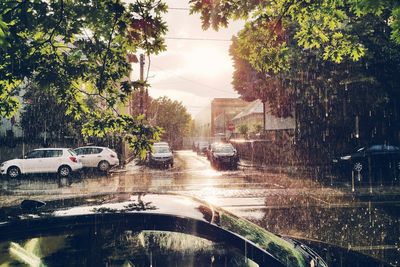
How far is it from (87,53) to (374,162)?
17.3 metres

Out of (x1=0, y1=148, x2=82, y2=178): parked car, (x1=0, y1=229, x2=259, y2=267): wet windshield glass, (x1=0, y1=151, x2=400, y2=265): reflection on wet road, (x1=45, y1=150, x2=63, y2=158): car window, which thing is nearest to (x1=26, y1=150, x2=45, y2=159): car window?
(x1=0, y1=148, x2=82, y2=178): parked car

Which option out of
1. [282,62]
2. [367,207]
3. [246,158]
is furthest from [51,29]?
[246,158]

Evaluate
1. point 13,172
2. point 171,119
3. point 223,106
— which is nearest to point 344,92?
point 13,172

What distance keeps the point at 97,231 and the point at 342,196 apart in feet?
35.3

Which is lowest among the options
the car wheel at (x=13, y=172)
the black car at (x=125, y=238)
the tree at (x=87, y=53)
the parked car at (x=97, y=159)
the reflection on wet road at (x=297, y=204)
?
the reflection on wet road at (x=297, y=204)

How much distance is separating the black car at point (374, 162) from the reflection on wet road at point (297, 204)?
14.1 ft

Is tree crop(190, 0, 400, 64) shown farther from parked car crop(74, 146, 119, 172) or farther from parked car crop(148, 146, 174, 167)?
parked car crop(148, 146, 174, 167)

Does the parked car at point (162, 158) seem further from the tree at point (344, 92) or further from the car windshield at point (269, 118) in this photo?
→ the tree at point (344, 92)

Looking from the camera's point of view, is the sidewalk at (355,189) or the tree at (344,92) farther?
the tree at (344,92)

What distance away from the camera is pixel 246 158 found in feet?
101

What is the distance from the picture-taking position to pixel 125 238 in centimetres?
239

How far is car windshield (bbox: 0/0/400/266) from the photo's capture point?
495 cm

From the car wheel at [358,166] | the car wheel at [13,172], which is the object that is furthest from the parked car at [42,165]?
the car wheel at [358,166]

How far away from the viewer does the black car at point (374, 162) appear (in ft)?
59.7
